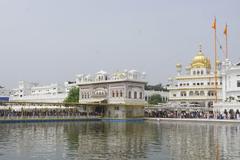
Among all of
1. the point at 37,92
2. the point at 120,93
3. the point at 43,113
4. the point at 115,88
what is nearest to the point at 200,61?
the point at 115,88

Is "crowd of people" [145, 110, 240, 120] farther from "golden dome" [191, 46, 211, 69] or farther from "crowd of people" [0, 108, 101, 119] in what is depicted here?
"golden dome" [191, 46, 211, 69]

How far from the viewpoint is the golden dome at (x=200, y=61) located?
2982 inches

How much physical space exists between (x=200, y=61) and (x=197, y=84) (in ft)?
16.2

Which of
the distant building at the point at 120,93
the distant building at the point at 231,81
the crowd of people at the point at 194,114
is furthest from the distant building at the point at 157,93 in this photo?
the crowd of people at the point at 194,114

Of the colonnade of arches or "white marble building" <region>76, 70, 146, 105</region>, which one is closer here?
"white marble building" <region>76, 70, 146, 105</region>

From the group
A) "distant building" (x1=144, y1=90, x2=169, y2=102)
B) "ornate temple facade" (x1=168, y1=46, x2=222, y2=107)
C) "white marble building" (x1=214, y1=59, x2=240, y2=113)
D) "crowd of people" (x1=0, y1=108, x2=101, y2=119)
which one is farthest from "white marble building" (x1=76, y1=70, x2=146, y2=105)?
"distant building" (x1=144, y1=90, x2=169, y2=102)

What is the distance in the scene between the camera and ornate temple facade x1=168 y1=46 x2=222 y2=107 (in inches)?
2800

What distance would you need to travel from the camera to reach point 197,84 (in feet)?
243

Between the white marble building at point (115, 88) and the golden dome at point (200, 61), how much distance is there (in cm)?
2117

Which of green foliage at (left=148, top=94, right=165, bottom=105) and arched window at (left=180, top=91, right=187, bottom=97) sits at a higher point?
arched window at (left=180, top=91, right=187, bottom=97)

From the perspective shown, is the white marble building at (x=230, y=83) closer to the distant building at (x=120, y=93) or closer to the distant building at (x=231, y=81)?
the distant building at (x=231, y=81)

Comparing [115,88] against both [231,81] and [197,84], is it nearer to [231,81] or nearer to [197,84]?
[231,81]

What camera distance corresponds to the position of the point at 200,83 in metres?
73.6

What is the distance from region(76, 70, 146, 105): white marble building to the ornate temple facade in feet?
57.8
